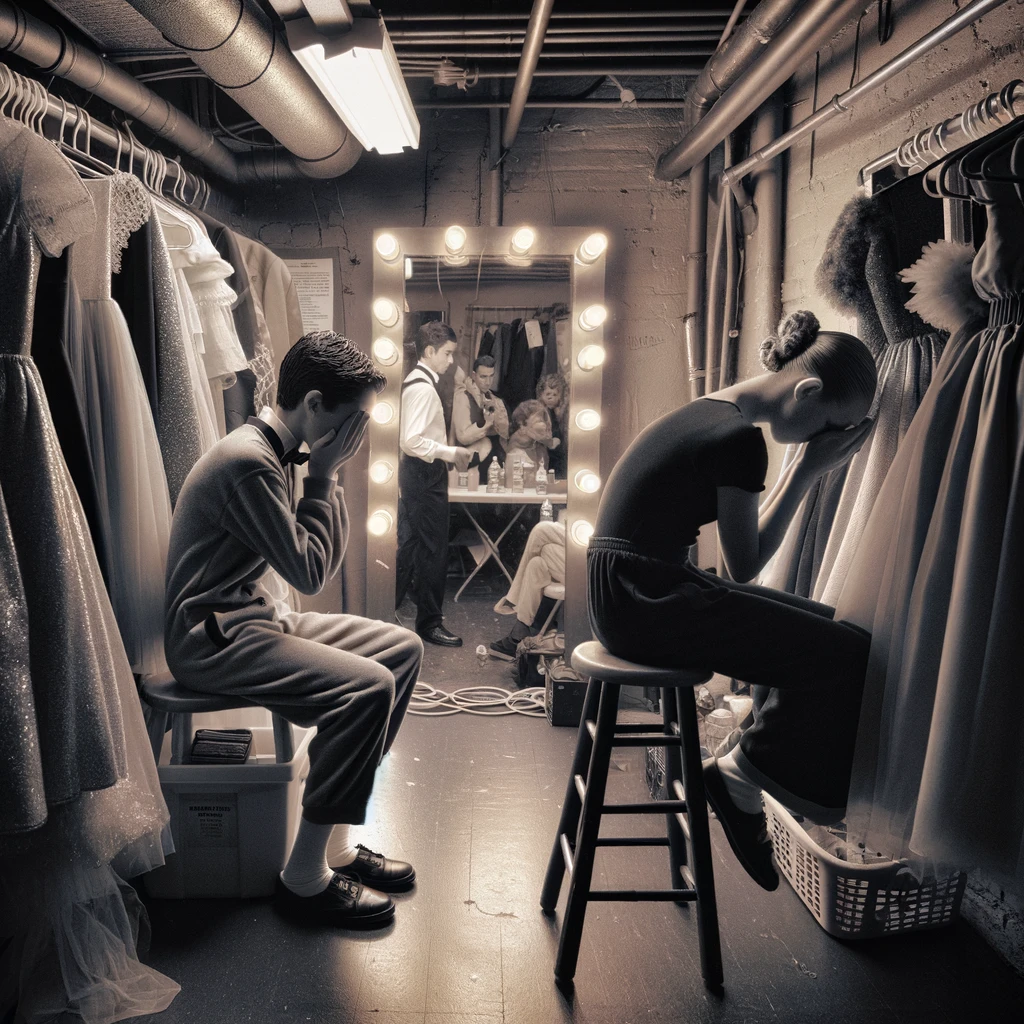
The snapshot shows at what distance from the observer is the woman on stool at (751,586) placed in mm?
1448

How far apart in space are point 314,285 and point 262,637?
2.18 metres

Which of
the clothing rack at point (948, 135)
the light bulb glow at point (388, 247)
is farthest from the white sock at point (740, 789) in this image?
the light bulb glow at point (388, 247)

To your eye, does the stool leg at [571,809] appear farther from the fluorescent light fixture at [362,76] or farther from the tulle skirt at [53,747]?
the fluorescent light fixture at [362,76]

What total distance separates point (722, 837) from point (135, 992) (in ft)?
4.64

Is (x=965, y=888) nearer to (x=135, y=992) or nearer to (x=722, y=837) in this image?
(x=722, y=837)

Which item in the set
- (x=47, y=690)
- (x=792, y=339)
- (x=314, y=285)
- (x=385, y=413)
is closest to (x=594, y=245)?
(x=385, y=413)

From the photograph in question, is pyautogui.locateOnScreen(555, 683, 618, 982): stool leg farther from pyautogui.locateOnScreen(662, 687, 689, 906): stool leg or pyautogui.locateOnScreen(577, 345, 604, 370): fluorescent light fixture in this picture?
pyautogui.locateOnScreen(577, 345, 604, 370): fluorescent light fixture

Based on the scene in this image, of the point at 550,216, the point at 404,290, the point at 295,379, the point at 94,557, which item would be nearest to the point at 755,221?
the point at 550,216

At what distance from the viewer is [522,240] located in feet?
10.4

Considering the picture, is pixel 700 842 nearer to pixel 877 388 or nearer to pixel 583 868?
pixel 583 868

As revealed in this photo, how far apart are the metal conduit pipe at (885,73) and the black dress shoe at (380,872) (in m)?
2.07

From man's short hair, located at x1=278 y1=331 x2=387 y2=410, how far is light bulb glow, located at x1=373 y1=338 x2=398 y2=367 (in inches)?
59.8

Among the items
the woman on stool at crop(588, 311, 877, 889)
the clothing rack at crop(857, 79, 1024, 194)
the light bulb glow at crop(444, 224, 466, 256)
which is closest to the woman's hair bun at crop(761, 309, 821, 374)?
the woman on stool at crop(588, 311, 877, 889)

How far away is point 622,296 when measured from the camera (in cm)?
338
